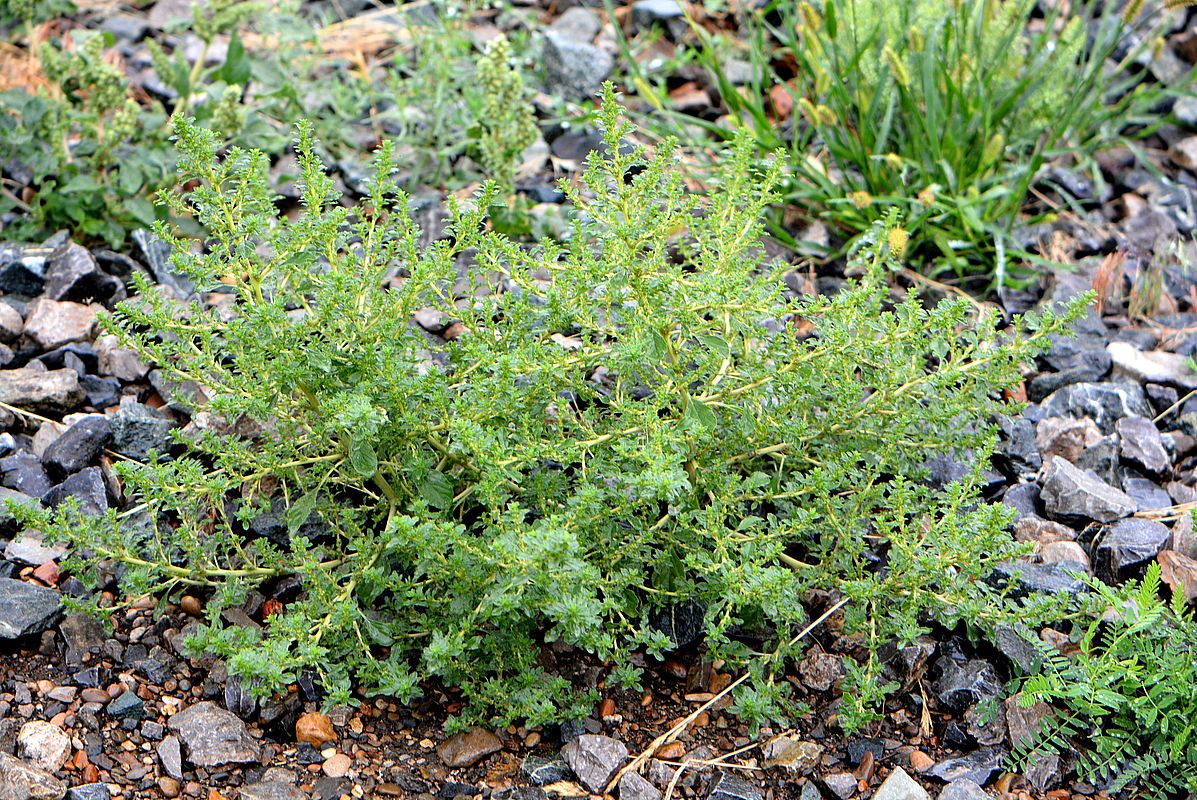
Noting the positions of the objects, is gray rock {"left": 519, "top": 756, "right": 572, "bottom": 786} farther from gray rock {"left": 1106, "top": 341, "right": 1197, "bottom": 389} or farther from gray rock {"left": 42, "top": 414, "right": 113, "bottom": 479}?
gray rock {"left": 1106, "top": 341, "right": 1197, "bottom": 389}

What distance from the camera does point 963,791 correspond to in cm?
231

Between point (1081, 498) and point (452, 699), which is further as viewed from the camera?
point (1081, 498)

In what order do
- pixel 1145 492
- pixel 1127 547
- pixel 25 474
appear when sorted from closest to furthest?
pixel 1127 547 → pixel 25 474 → pixel 1145 492

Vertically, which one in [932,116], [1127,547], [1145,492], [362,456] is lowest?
[1145,492]

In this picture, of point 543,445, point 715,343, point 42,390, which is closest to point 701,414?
point 715,343

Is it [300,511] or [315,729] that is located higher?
[300,511]

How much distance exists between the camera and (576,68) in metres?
4.86

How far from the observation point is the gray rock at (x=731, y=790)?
7.62 ft

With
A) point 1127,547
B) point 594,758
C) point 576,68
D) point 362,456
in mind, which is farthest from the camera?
point 576,68

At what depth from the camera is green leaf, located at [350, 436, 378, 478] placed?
89.0 inches

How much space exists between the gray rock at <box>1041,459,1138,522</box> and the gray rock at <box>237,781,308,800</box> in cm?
184

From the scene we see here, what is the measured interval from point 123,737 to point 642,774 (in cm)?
98

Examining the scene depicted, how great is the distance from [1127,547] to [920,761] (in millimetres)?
782

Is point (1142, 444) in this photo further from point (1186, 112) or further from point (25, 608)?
point (25, 608)
